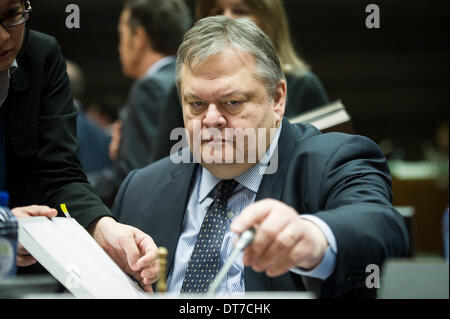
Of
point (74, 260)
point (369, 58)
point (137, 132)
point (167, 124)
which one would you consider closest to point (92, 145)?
point (137, 132)

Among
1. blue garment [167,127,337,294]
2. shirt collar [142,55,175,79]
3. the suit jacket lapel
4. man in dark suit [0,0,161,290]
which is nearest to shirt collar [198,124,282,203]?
blue garment [167,127,337,294]

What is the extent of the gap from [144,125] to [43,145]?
89cm

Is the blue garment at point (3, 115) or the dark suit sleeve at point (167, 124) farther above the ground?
the blue garment at point (3, 115)

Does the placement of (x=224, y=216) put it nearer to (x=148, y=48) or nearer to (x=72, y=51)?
(x=148, y=48)

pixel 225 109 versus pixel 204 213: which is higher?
pixel 225 109

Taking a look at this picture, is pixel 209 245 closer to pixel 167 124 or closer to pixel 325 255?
pixel 325 255

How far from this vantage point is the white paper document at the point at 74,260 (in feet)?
4.10

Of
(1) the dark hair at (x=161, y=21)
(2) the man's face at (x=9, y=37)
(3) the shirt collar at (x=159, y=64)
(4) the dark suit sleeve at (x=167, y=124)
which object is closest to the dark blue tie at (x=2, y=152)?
(2) the man's face at (x=9, y=37)

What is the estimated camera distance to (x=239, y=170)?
1678 mm

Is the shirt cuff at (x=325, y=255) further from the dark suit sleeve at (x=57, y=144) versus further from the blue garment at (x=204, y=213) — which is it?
the dark suit sleeve at (x=57, y=144)

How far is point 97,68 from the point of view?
31.8 feet

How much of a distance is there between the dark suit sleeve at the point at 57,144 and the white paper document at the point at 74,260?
0.36 m

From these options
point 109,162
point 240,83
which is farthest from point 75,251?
point 109,162

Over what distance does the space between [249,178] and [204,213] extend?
0.15 m
